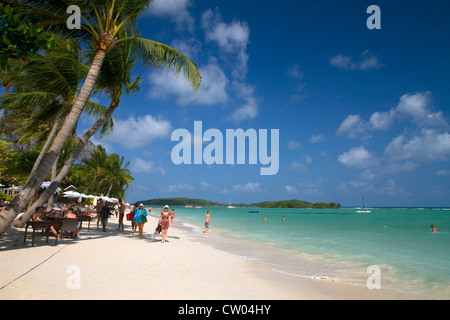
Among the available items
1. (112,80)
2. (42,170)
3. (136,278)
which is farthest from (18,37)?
(112,80)

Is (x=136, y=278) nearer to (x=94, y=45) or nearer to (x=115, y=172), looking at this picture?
(x=94, y=45)

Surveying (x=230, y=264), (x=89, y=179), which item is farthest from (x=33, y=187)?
(x=89, y=179)

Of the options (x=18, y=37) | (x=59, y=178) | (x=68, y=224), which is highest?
(x=18, y=37)

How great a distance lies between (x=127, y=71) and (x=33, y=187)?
5574 mm

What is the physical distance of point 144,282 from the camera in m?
4.77

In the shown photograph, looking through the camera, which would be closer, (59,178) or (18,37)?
(18,37)

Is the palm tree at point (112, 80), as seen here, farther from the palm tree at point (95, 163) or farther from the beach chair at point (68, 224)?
the palm tree at point (95, 163)

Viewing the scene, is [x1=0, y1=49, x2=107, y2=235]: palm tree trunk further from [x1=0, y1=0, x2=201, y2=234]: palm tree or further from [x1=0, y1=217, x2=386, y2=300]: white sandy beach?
[x1=0, y1=217, x2=386, y2=300]: white sandy beach

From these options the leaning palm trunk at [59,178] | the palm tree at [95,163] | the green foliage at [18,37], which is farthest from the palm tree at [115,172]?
the green foliage at [18,37]

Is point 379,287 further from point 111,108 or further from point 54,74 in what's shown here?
point 54,74

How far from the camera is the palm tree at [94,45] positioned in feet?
23.3

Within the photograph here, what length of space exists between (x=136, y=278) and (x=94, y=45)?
7.48m

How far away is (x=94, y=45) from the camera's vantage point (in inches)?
338

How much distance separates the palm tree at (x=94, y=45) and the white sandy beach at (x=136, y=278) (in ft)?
6.04
